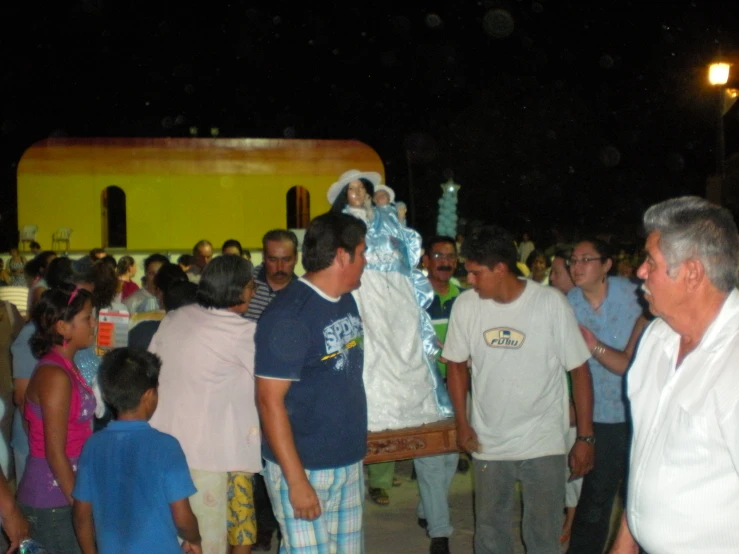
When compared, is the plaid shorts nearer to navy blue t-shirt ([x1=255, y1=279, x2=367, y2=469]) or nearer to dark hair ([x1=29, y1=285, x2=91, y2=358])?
navy blue t-shirt ([x1=255, y1=279, x2=367, y2=469])

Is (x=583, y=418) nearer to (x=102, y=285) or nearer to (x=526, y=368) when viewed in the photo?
(x=526, y=368)

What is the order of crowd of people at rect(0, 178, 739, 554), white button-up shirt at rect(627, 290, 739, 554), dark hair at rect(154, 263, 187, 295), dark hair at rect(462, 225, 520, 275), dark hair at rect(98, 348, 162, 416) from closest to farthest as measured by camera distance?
1. white button-up shirt at rect(627, 290, 739, 554)
2. crowd of people at rect(0, 178, 739, 554)
3. dark hair at rect(98, 348, 162, 416)
4. dark hair at rect(462, 225, 520, 275)
5. dark hair at rect(154, 263, 187, 295)

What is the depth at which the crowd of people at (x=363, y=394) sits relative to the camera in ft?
8.00

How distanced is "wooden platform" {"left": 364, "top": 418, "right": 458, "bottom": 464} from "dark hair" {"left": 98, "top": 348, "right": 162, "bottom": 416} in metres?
1.78

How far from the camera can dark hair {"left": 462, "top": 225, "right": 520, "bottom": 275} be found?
4254 mm

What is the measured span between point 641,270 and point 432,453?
263 cm

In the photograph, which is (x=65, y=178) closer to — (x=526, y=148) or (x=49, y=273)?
(x=49, y=273)

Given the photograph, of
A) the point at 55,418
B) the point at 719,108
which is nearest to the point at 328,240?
the point at 55,418

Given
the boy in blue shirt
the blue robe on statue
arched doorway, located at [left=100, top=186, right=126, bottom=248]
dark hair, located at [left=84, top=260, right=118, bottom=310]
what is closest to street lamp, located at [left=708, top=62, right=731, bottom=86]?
the blue robe on statue

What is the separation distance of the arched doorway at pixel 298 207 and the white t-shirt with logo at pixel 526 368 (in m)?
18.8

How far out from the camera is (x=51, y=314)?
3732 millimetres

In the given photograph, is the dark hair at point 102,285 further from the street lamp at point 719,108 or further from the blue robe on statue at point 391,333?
the street lamp at point 719,108

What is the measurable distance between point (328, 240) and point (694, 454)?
1723 millimetres

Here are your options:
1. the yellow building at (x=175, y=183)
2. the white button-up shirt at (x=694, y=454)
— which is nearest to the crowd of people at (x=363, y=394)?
the white button-up shirt at (x=694, y=454)
